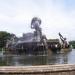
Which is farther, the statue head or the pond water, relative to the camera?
the statue head

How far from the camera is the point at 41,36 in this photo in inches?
984

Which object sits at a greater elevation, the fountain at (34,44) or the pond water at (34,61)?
the fountain at (34,44)

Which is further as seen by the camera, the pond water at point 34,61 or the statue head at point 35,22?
the statue head at point 35,22

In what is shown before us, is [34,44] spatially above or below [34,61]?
above

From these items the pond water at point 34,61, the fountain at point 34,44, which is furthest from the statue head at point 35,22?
the pond water at point 34,61

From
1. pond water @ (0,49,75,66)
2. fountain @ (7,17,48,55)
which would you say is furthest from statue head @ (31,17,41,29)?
pond water @ (0,49,75,66)

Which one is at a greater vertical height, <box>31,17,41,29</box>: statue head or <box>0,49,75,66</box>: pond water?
<box>31,17,41,29</box>: statue head

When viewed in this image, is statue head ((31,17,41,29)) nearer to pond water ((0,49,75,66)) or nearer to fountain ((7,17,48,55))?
fountain ((7,17,48,55))

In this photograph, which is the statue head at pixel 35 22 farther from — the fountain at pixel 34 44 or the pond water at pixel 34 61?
the pond water at pixel 34 61

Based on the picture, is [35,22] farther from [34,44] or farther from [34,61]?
[34,61]

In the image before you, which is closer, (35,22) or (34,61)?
(34,61)

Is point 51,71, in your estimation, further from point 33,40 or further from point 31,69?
point 33,40

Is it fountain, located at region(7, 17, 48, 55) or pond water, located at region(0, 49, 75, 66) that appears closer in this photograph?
pond water, located at region(0, 49, 75, 66)

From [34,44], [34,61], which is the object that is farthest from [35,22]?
[34,61]
